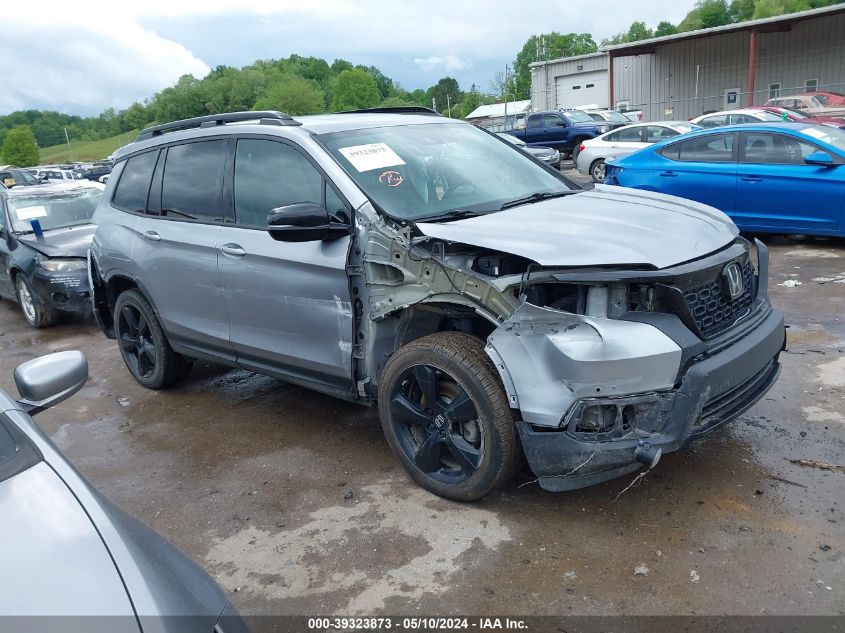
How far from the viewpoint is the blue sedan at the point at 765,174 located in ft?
25.9

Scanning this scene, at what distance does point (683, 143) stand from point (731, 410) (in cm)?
714

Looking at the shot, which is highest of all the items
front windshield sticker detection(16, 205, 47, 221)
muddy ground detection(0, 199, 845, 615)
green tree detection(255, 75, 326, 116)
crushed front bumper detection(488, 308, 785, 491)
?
green tree detection(255, 75, 326, 116)

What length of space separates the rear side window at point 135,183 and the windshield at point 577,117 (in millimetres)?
19220

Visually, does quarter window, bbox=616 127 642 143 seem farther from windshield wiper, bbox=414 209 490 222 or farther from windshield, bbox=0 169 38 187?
windshield, bbox=0 169 38 187

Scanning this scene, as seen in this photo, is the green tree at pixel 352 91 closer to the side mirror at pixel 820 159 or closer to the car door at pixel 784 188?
the car door at pixel 784 188

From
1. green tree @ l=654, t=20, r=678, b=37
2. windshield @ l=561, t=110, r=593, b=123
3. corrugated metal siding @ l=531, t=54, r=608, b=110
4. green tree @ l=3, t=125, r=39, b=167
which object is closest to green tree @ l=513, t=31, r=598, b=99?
green tree @ l=654, t=20, r=678, b=37

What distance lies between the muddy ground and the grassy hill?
113m

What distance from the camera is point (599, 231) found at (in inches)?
129

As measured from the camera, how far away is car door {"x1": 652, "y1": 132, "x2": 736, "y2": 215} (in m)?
8.83

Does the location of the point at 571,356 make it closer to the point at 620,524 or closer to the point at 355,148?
the point at 620,524

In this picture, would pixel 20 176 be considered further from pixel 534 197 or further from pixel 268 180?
pixel 534 197

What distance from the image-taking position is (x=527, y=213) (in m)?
3.68

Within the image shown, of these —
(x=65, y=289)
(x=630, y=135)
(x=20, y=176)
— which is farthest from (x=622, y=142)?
(x=20, y=176)

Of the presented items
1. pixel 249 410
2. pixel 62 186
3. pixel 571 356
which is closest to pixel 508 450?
pixel 571 356
